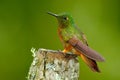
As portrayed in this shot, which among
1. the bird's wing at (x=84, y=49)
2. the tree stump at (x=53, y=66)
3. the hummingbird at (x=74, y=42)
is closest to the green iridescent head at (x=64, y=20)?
the hummingbird at (x=74, y=42)

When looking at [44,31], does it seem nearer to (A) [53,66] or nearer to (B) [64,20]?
(B) [64,20]

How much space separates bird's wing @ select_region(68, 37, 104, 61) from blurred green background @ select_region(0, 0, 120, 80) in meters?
4.09

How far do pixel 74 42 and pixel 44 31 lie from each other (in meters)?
4.67

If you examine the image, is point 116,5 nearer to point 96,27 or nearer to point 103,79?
point 96,27

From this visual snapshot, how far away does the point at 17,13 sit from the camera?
11.4m

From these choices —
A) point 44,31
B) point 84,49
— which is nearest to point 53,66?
point 84,49

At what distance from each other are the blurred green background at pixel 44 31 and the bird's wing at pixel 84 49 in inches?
161

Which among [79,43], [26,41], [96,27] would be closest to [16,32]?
[26,41]

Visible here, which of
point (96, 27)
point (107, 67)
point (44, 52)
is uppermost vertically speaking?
point (96, 27)

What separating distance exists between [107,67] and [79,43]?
429 centimetres

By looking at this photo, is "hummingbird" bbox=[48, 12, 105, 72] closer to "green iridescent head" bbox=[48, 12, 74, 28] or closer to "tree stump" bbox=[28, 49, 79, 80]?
"green iridescent head" bbox=[48, 12, 74, 28]

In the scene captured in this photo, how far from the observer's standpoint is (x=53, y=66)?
19.8 ft

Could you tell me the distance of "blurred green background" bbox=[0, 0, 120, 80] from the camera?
10969mm

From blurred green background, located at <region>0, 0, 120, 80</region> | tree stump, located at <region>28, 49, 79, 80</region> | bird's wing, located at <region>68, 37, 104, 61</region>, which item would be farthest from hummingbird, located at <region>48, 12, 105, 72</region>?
blurred green background, located at <region>0, 0, 120, 80</region>
